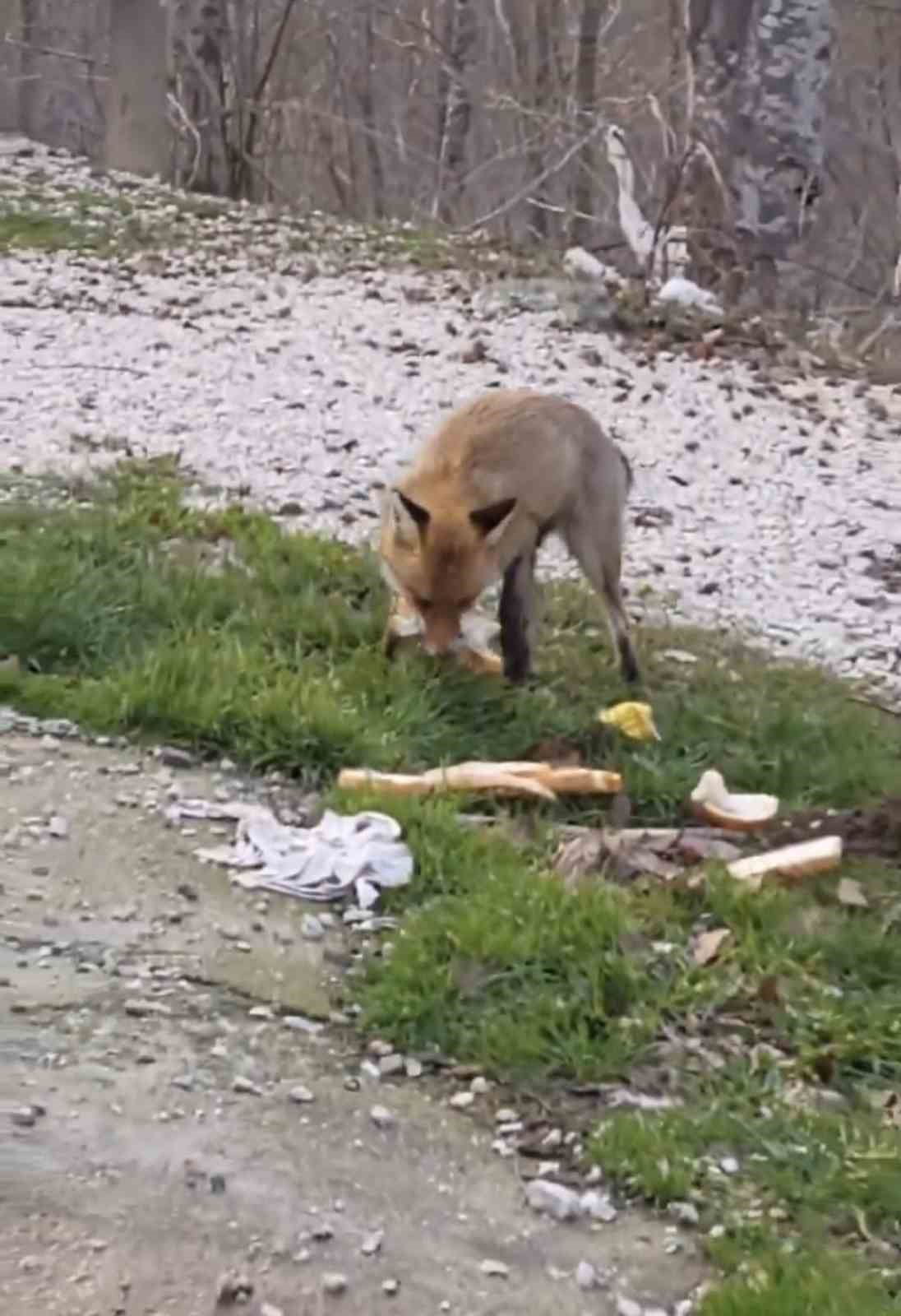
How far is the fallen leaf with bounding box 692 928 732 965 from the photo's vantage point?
4.71m

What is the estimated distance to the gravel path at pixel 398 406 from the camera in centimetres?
812

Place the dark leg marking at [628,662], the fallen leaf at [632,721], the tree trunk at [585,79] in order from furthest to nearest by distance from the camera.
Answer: the tree trunk at [585,79]
the dark leg marking at [628,662]
the fallen leaf at [632,721]

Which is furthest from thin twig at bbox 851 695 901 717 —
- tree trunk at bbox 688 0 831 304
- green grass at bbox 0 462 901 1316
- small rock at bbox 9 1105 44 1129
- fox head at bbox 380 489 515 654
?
tree trunk at bbox 688 0 831 304

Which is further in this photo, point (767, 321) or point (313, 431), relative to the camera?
point (767, 321)

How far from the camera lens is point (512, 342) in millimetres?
10742

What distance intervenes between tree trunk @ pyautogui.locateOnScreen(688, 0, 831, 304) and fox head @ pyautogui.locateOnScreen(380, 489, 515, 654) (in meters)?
7.62

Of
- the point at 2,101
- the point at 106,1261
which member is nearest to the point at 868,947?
the point at 106,1261

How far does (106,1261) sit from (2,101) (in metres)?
16.3

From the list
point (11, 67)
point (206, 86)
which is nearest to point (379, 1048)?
point (206, 86)

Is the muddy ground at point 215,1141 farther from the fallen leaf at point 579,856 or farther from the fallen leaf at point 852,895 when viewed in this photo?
the fallen leaf at point 852,895

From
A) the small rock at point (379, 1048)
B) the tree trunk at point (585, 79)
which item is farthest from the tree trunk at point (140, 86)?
the small rock at point (379, 1048)

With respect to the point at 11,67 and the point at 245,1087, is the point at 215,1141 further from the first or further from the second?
the point at 11,67

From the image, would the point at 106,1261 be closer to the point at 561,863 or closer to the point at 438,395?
the point at 561,863

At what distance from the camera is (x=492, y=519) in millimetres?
6102
